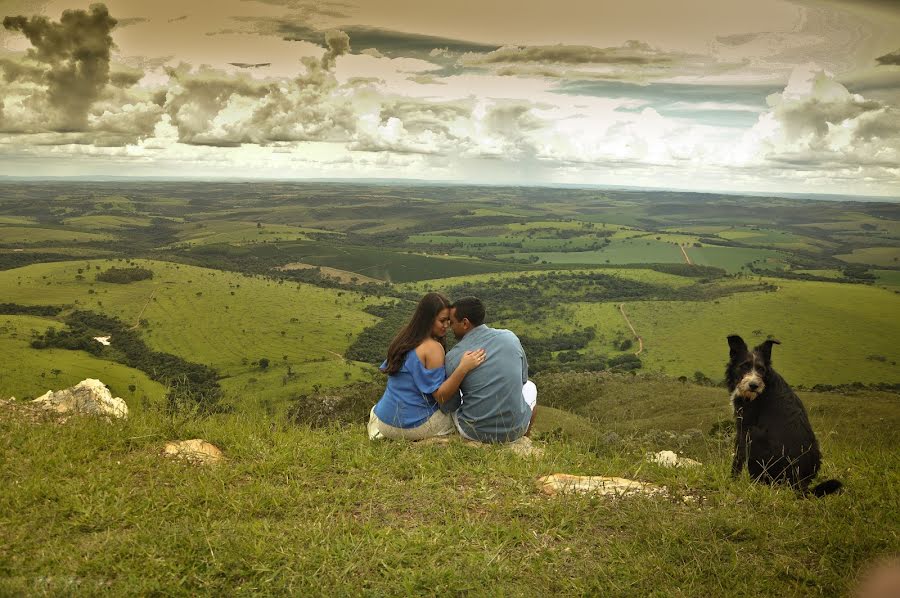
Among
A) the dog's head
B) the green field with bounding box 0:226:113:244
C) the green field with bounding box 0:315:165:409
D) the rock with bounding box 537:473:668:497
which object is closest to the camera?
the rock with bounding box 537:473:668:497

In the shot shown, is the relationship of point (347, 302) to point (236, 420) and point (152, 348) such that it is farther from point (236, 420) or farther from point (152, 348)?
point (236, 420)

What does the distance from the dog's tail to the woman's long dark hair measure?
456cm

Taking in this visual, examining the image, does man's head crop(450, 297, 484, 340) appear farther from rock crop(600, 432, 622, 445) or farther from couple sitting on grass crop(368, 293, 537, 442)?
rock crop(600, 432, 622, 445)

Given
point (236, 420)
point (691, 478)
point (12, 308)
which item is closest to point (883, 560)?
point (691, 478)

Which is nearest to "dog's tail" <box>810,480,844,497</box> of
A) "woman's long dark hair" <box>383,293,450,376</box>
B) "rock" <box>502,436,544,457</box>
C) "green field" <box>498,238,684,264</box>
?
"rock" <box>502,436,544,457</box>

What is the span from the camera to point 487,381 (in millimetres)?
7027

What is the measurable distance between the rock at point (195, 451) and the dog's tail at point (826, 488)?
6459mm

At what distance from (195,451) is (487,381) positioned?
3.59m

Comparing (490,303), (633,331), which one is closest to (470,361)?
(633,331)

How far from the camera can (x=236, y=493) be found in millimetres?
5391

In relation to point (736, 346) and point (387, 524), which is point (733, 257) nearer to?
point (736, 346)

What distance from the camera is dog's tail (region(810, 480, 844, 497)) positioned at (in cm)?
549

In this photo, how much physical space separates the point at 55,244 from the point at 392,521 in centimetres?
20447

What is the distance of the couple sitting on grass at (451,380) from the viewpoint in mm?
7043
